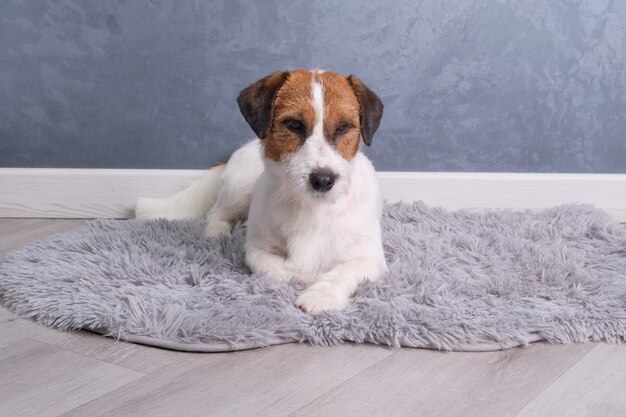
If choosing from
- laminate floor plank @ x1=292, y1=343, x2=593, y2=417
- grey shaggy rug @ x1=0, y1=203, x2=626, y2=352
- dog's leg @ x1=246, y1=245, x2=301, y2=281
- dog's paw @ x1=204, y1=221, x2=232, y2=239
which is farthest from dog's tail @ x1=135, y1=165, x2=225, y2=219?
laminate floor plank @ x1=292, y1=343, x2=593, y2=417

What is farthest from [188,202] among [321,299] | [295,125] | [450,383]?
[450,383]

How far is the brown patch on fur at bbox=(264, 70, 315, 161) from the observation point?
73.7 inches

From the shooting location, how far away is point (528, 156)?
316 cm

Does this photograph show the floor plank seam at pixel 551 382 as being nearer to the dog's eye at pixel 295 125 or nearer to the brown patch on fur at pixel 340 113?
the brown patch on fur at pixel 340 113

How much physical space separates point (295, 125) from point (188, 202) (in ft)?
3.65

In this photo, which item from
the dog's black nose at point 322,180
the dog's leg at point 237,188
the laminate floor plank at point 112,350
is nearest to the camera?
the laminate floor plank at point 112,350

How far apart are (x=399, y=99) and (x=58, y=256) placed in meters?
1.63

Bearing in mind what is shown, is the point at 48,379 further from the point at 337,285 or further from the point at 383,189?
the point at 383,189

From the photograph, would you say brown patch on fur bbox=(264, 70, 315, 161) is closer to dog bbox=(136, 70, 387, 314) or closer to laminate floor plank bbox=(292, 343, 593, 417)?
dog bbox=(136, 70, 387, 314)

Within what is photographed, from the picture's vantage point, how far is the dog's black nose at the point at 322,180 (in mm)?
1796

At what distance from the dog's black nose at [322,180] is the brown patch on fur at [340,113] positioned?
12 centimetres

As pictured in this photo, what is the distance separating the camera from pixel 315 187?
182 centimetres

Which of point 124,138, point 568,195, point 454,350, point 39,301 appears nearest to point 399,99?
point 568,195

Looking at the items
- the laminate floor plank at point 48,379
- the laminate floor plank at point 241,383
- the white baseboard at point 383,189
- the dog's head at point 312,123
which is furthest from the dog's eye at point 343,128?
the white baseboard at point 383,189
